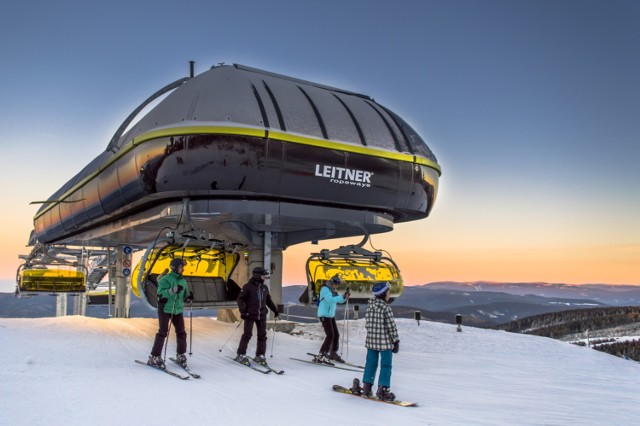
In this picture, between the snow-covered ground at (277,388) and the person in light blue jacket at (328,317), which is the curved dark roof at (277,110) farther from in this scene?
the snow-covered ground at (277,388)

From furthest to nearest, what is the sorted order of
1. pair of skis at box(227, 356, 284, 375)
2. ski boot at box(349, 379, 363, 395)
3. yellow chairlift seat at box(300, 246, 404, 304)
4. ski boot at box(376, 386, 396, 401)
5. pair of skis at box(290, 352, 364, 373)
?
yellow chairlift seat at box(300, 246, 404, 304), pair of skis at box(290, 352, 364, 373), pair of skis at box(227, 356, 284, 375), ski boot at box(349, 379, 363, 395), ski boot at box(376, 386, 396, 401)

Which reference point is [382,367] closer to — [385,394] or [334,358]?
[385,394]

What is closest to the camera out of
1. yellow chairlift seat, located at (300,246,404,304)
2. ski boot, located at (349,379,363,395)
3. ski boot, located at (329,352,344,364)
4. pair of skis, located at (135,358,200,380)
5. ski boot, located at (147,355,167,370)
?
ski boot, located at (349,379,363,395)

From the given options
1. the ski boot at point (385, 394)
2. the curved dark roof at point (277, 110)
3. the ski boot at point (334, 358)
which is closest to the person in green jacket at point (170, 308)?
the ski boot at point (334, 358)

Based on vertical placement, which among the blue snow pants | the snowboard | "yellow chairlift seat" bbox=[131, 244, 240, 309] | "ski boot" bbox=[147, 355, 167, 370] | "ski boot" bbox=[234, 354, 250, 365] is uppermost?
"yellow chairlift seat" bbox=[131, 244, 240, 309]

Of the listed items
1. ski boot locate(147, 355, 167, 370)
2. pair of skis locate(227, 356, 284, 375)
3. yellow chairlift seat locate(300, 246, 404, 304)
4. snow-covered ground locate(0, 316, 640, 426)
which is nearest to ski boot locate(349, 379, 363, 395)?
snow-covered ground locate(0, 316, 640, 426)

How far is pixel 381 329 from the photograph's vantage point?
7.05 metres

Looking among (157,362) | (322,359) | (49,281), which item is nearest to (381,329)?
(322,359)

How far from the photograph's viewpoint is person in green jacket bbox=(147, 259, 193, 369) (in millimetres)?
8719

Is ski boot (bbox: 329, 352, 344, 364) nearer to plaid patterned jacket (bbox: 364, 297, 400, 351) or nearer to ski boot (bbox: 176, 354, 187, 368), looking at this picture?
ski boot (bbox: 176, 354, 187, 368)

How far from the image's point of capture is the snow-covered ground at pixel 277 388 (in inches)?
234

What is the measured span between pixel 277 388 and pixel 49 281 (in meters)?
18.5

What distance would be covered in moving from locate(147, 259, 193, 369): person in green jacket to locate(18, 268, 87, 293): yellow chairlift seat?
52.3ft

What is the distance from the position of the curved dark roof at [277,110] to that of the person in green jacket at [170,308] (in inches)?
147
